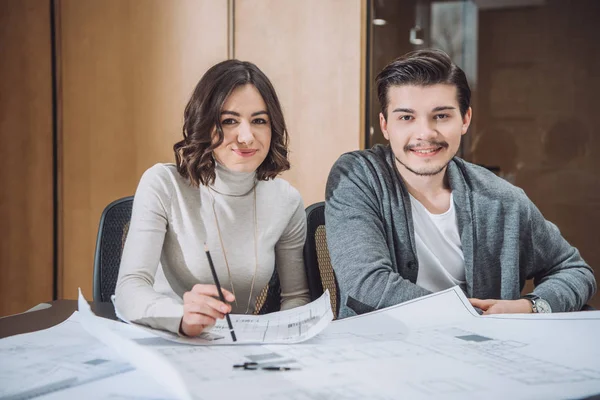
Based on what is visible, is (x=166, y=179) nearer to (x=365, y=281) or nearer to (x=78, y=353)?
(x=365, y=281)

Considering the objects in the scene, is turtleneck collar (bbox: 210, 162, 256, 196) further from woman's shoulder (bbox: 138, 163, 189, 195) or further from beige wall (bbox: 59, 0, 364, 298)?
beige wall (bbox: 59, 0, 364, 298)

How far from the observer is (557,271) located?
4.79ft

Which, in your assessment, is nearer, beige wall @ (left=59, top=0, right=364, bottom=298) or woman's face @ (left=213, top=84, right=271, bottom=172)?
woman's face @ (left=213, top=84, right=271, bottom=172)

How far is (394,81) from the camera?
1.50 metres

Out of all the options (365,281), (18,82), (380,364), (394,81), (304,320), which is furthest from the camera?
(18,82)

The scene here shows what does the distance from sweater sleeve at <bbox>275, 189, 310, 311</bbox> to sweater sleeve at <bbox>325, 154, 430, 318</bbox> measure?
0.07 m

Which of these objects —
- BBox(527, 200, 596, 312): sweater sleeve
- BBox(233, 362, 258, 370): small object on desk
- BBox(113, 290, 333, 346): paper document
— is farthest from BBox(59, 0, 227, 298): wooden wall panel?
BBox(233, 362, 258, 370): small object on desk

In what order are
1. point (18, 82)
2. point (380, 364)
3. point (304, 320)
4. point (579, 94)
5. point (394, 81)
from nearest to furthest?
1. point (380, 364)
2. point (304, 320)
3. point (394, 81)
4. point (579, 94)
5. point (18, 82)

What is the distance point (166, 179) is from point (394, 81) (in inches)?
23.8

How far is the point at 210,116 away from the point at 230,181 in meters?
0.17

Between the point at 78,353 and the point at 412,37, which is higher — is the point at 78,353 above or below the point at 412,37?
below

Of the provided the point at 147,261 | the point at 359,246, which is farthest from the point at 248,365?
the point at 359,246

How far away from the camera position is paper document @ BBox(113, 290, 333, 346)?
0.88 m

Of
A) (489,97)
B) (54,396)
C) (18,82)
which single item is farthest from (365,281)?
(18,82)
